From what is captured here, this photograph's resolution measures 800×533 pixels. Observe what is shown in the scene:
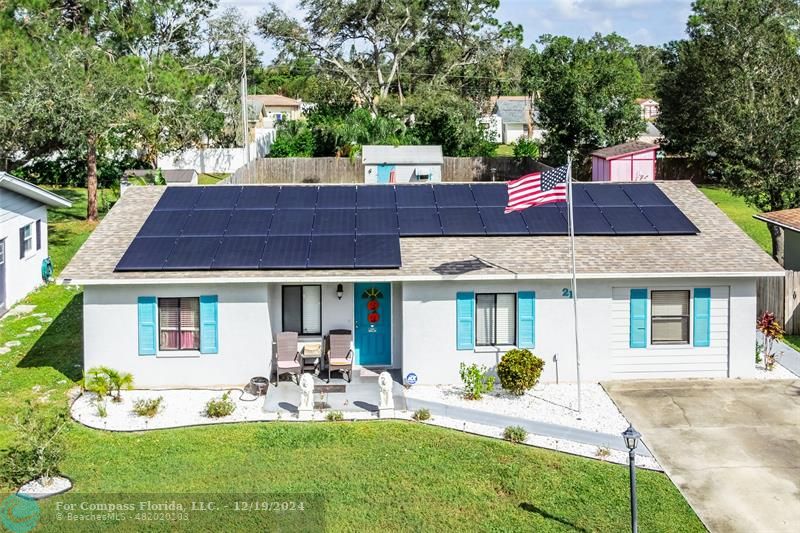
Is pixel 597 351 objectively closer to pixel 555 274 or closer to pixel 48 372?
pixel 555 274

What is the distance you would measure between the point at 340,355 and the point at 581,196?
7.27m

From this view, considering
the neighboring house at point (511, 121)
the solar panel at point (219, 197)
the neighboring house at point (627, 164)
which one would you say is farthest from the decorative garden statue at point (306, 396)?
the neighboring house at point (511, 121)

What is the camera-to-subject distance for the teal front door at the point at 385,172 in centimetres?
4422

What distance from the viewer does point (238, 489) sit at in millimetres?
11977

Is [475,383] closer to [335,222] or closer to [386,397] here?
[386,397]

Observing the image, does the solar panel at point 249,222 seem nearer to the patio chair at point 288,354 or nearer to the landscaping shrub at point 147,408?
the patio chair at point 288,354

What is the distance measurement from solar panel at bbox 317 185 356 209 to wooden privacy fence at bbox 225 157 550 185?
27.3 metres

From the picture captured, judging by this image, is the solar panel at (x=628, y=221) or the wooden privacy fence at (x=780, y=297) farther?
the wooden privacy fence at (x=780, y=297)

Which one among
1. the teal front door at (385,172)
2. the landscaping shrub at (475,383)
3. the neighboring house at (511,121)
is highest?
the neighboring house at (511,121)

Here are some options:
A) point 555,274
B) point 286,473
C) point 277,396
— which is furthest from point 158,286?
point 555,274

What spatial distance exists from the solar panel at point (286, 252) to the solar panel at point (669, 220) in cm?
797

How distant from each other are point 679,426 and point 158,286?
34.3 feet

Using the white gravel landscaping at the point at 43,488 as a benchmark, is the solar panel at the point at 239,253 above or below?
above

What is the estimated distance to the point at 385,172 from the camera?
4444cm
